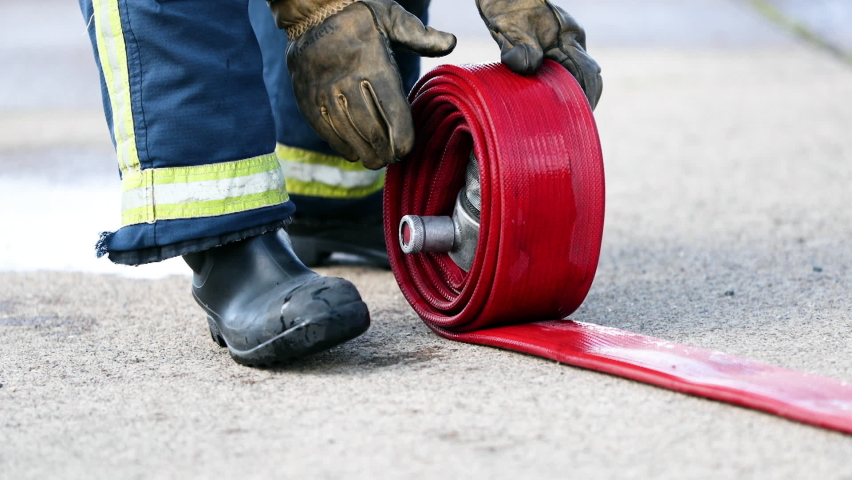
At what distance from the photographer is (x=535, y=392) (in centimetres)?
174

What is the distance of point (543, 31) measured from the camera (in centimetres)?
216

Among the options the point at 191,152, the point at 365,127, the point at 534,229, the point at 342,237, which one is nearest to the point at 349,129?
the point at 365,127

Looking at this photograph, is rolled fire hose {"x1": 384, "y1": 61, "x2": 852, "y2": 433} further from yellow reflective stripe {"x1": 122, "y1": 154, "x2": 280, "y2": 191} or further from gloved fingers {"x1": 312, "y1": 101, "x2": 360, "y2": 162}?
yellow reflective stripe {"x1": 122, "y1": 154, "x2": 280, "y2": 191}

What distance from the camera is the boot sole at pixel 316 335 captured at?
1.83m

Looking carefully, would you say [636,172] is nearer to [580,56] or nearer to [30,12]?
[580,56]

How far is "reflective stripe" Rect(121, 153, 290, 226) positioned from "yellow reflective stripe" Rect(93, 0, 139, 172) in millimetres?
50

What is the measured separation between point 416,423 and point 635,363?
41 cm

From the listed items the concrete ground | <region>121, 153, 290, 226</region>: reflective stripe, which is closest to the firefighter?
<region>121, 153, 290, 226</region>: reflective stripe

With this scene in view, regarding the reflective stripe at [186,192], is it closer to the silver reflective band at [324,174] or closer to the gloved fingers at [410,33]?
the gloved fingers at [410,33]

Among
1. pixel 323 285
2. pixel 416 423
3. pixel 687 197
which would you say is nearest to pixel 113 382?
pixel 323 285

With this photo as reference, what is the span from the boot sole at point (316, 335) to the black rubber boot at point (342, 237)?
3.36 feet

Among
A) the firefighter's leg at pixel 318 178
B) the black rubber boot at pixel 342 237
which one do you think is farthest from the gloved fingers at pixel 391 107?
the black rubber boot at pixel 342 237

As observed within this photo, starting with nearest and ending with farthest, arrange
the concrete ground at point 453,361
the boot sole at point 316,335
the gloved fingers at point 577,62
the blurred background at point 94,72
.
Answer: the concrete ground at point 453,361, the boot sole at point 316,335, the gloved fingers at point 577,62, the blurred background at point 94,72

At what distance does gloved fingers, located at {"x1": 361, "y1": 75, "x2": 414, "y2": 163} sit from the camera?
2.06 meters
